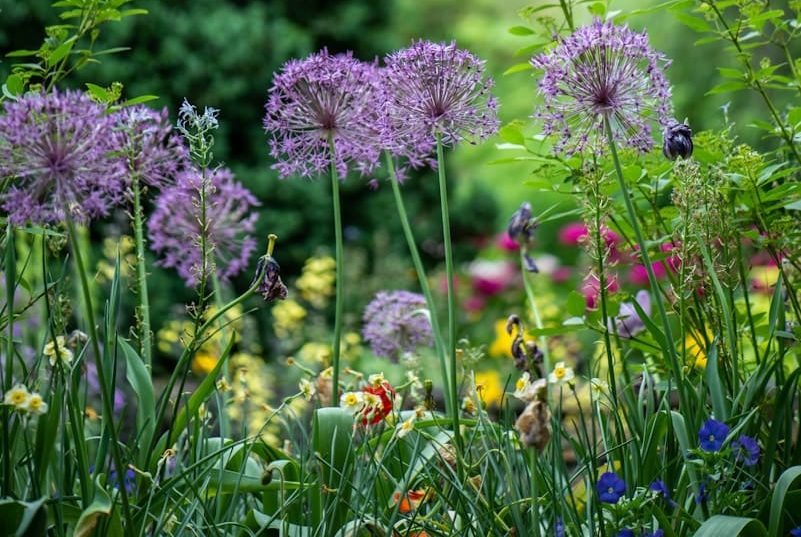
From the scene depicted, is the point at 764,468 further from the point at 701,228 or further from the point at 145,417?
the point at 145,417

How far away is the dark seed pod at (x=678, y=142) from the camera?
68.8 inches

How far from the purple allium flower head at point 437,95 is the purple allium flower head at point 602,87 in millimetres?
106

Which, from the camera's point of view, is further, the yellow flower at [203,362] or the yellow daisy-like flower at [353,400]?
the yellow flower at [203,362]

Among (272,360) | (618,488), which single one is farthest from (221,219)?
(272,360)

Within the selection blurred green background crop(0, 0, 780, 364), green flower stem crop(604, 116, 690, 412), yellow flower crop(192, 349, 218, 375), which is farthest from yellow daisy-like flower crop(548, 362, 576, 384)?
blurred green background crop(0, 0, 780, 364)

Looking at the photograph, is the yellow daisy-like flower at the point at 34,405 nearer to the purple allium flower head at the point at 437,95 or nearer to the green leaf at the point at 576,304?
the purple allium flower head at the point at 437,95

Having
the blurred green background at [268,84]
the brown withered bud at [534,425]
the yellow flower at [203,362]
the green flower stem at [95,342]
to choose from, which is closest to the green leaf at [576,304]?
the brown withered bud at [534,425]

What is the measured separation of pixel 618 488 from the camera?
64.5 inches

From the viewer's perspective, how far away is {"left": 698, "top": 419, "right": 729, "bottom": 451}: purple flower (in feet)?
5.16

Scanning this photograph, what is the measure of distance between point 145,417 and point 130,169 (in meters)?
0.44

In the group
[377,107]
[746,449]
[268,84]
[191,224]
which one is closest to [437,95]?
[377,107]

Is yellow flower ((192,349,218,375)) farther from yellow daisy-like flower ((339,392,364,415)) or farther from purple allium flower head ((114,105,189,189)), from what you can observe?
yellow daisy-like flower ((339,392,364,415))

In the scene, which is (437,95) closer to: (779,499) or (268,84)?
(779,499)

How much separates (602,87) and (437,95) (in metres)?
0.29
